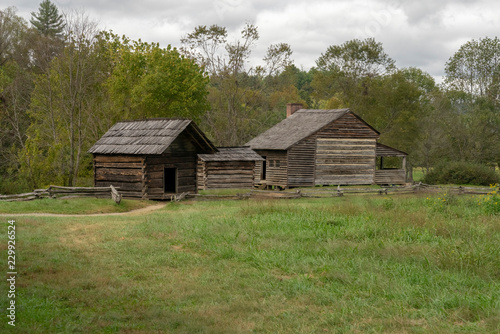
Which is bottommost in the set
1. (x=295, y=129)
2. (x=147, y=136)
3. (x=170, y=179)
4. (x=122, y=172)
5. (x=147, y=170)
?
(x=170, y=179)

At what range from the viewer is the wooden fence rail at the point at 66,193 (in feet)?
71.7

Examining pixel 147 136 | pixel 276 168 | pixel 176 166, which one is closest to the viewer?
pixel 147 136

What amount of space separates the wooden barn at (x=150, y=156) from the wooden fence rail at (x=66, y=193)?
2.27 meters

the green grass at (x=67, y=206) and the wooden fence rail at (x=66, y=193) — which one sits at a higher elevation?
the wooden fence rail at (x=66, y=193)

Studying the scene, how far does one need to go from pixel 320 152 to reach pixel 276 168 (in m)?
3.72

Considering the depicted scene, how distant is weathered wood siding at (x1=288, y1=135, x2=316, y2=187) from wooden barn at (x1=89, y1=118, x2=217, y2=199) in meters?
11.5

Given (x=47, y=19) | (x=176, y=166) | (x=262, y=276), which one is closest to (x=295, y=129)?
(x=176, y=166)

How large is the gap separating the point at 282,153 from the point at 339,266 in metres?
28.2

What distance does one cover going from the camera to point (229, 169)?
33250 mm

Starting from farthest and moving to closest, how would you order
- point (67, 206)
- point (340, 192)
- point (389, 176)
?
point (389, 176)
point (340, 192)
point (67, 206)

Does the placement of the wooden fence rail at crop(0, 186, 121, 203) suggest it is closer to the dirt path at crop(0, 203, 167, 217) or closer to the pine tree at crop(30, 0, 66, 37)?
the dirt path at crop(0, 203, 167, 217)

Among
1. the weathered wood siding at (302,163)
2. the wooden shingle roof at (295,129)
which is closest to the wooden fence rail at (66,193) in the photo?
the wooden shingle roof at (295,129)

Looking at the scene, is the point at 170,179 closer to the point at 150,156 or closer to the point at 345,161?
the point at 150,156

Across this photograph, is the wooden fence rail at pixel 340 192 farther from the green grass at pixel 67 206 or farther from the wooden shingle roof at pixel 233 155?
the green grass at pixel 67 206
